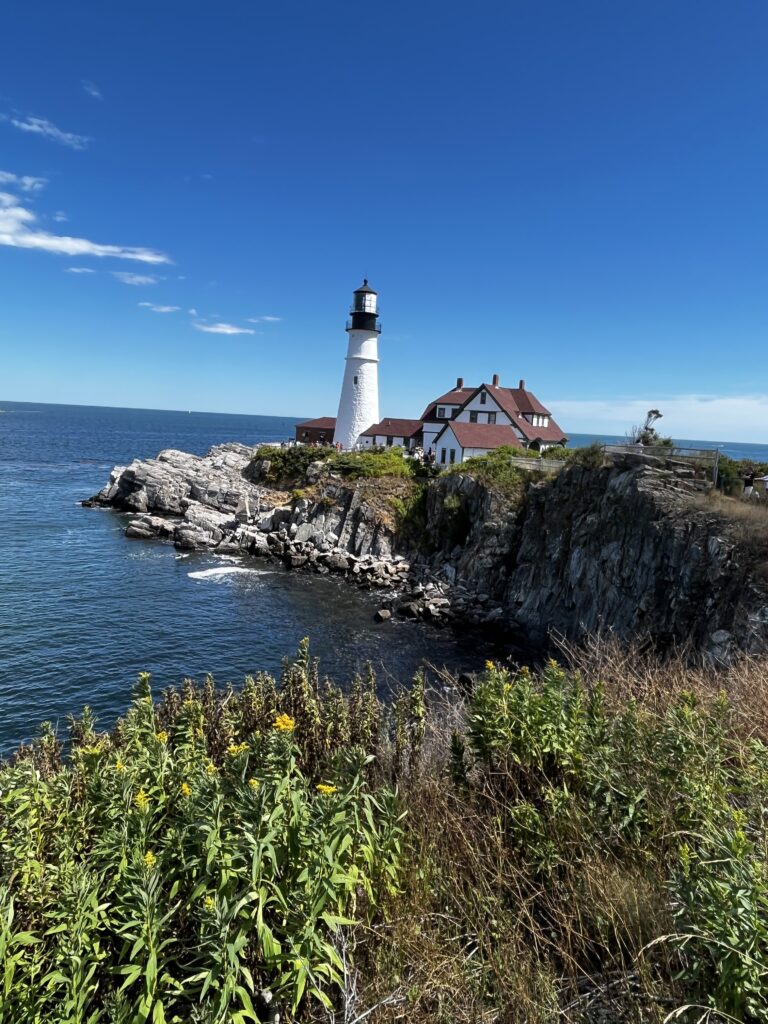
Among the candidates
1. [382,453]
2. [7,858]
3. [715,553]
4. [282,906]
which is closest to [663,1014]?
[282,906]

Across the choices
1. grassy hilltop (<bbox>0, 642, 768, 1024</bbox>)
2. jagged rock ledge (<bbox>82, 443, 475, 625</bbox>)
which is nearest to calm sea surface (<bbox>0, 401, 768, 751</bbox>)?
jagged rock ledge (<bbox>82, 443, 475, 625</bbox>)

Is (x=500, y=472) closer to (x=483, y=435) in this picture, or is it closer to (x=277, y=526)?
(x=483, y=435)

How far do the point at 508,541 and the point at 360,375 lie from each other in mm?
A: 27917

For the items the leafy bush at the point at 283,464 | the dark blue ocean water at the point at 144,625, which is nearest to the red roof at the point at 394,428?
the leafy bush at the point at 283,464

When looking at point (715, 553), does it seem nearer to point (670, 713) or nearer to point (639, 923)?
point (670, 713)

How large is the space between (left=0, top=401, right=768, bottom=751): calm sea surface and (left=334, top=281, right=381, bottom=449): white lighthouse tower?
2285 centimetres

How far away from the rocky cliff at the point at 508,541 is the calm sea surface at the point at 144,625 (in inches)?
122

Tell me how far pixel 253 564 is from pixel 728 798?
119ft

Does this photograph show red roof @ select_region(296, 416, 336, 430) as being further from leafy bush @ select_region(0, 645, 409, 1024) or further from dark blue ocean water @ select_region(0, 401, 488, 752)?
leafy bush @ select_region(0, 645, 409, 1024)

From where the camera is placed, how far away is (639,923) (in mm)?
4754

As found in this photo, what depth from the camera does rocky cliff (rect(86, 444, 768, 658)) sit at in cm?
2181

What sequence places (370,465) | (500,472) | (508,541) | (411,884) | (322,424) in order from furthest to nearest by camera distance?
(322,424), (370,465), (500,472), (508,541), (411,884)

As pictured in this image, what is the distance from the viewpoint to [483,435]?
162 ft

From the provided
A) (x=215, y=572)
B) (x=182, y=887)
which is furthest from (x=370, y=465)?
(x=182, y=887)
